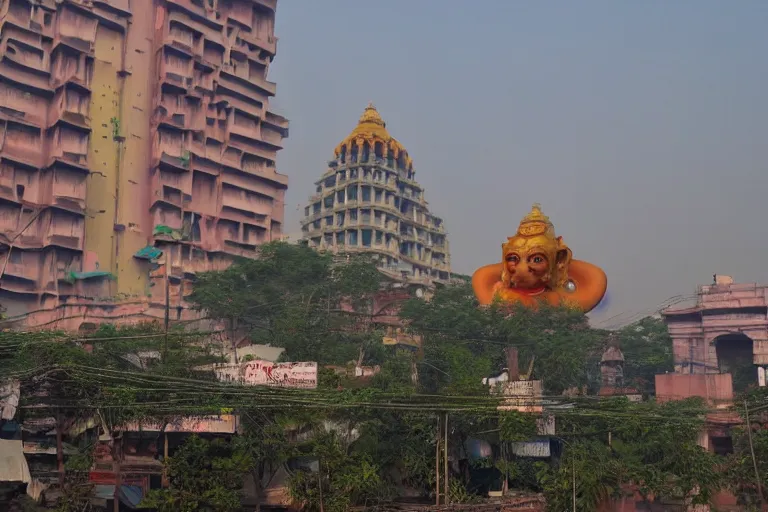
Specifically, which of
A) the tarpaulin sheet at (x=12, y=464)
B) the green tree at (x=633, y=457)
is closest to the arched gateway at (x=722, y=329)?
the green tree at (x=633, y=457)

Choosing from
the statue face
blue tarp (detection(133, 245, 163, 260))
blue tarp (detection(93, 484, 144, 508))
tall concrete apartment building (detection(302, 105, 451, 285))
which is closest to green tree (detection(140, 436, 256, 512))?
blue tarp (detection(93, 484, 144, 508))

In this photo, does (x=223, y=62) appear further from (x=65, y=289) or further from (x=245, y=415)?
(x=245, y=415)

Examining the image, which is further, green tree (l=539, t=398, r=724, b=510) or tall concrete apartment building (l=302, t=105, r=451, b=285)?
tall concrete apartment building (l=302, t=105, r=451, b=285)

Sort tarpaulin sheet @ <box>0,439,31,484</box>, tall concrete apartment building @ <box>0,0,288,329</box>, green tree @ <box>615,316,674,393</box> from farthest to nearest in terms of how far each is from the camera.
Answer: tall concrete apartment building @ <box>0,0,288,329</box>, green tree @ <box>615,316,674,393</box>, tarpaulin sheet @ <box>0,439,31,484</box>

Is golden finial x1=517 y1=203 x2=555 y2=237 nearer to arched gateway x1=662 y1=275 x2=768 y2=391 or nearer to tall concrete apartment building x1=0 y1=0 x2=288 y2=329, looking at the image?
arched gateway x1=662 y1=275 x2=768 y2=391

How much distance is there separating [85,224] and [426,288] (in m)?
23.4

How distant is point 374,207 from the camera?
235 ft

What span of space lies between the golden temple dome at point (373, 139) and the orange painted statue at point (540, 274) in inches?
1297

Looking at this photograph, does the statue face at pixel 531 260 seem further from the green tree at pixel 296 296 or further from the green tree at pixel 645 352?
the green tree at pixel 645 352

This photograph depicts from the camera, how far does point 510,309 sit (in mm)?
40719

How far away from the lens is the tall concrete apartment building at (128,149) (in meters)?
55.4

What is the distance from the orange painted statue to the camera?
40.7 meters

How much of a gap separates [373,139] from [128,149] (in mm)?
20637

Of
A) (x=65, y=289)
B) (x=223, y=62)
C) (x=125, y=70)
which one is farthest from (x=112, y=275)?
(x=223, y=62)
